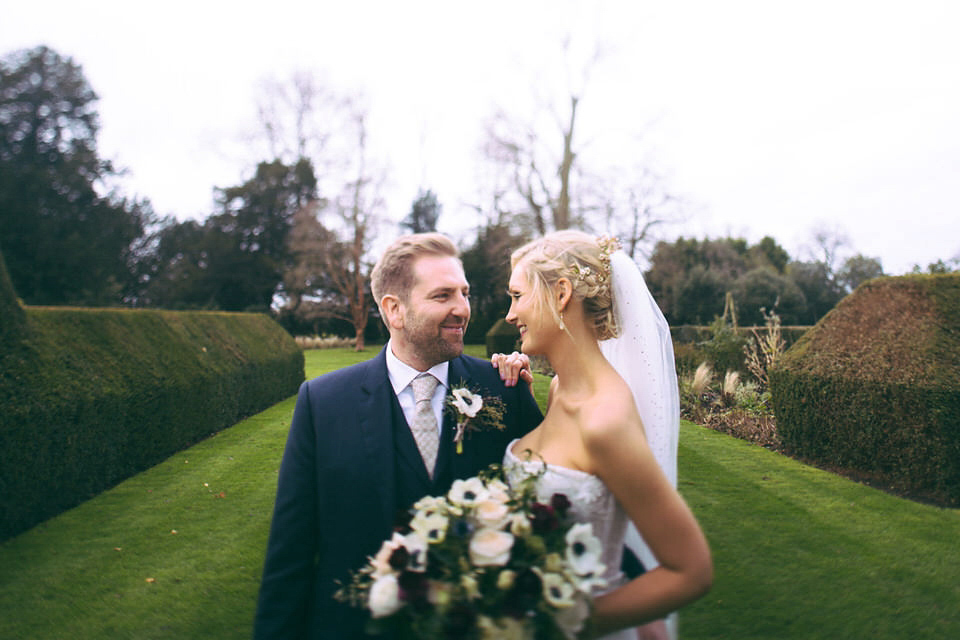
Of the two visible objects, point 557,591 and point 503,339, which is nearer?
point 557,591

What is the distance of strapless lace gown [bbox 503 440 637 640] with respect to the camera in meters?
1.86

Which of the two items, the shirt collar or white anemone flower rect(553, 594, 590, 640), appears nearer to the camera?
white anemone flower rect(553, 594, 590, 640)

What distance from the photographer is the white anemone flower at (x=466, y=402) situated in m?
2.12

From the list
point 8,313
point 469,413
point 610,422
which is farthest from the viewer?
point 8,313

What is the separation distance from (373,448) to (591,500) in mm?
791

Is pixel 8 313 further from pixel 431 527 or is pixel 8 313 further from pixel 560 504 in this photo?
pixel 560 504

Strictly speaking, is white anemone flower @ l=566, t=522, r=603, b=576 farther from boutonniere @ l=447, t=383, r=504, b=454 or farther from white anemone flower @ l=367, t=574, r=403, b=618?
boutonniere @ l=447, t=383, r=504, b=454

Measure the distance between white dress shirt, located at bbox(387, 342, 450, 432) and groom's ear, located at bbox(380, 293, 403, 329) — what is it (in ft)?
0.43

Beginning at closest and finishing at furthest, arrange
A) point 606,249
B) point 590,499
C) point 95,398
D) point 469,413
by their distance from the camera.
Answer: point 590,499 < point 469,413 < point 606,249 < point 95,398

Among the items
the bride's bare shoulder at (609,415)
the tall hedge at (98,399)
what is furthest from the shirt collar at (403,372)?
the tall hedge at (98,399)

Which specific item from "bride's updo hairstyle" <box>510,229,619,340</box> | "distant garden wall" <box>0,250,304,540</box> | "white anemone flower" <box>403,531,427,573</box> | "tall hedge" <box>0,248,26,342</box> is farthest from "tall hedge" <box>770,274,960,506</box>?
"tall hedge" <box>0,248,26,342</box>

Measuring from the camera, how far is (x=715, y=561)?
15.0ft

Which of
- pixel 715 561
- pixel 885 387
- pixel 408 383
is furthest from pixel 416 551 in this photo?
pixel 885 387

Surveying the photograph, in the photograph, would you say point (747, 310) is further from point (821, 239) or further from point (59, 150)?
point (59, 150)
